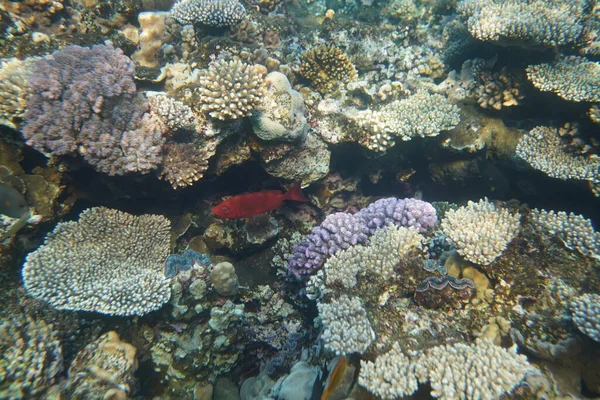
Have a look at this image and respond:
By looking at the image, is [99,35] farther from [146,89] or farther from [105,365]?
[105,365]

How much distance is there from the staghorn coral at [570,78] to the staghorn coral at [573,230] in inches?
82.2

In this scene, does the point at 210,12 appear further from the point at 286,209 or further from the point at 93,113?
the point at 286,209

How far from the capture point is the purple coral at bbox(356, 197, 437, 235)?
4.04m

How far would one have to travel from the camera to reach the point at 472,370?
2.49 metres

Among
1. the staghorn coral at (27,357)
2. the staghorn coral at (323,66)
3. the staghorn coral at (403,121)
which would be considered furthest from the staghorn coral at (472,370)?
the staghorn coral at (323,66)

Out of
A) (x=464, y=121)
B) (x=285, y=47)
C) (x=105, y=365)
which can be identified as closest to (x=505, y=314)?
(x=464, y=121)

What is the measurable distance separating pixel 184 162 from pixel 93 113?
111cm

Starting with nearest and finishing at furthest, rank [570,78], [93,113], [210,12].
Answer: [93,113], [570,78], [210,12]

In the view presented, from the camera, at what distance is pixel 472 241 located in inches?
128

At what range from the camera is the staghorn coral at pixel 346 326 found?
9.12 feet

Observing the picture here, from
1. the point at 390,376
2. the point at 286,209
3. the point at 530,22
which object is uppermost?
the point at 530,22

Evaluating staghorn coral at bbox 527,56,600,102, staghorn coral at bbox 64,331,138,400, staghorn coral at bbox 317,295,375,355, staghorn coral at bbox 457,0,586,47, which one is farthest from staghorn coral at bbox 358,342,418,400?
staghorn coral at bbox 457,0,586,47

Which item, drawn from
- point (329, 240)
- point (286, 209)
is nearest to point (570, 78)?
point (329, 240)

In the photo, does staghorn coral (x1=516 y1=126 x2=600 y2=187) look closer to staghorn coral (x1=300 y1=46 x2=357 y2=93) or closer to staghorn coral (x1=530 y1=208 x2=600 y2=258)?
staghorn coral (x1=530 y1=208 x2=600 y2=258)
